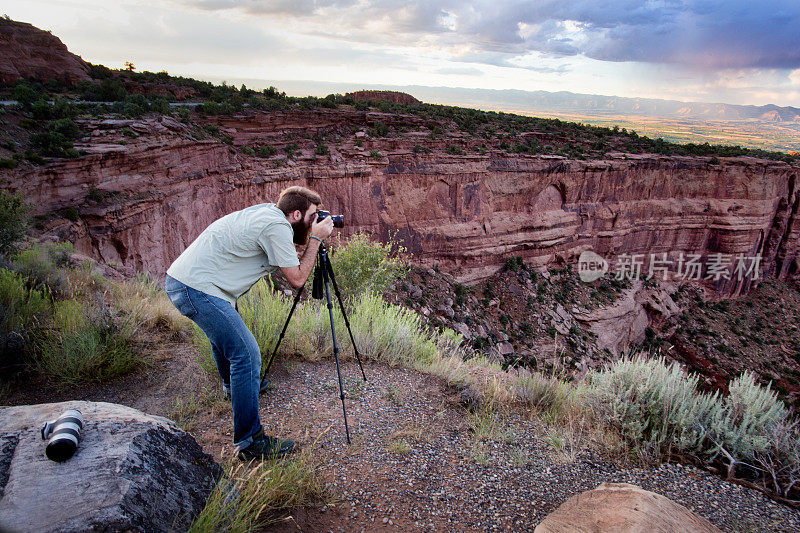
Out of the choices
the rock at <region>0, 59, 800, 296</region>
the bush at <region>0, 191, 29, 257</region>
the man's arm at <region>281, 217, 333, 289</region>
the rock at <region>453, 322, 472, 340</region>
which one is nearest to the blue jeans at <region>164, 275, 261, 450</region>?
the man's arm at <region>281, 217, 333, 289</region>

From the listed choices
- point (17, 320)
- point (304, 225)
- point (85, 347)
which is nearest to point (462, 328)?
point (85, 347)

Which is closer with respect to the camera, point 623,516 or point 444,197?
point 623,516

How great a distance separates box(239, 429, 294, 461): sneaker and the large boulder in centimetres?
66

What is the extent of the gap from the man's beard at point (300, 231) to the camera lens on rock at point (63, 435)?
1.64m

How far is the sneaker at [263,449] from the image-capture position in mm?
2754

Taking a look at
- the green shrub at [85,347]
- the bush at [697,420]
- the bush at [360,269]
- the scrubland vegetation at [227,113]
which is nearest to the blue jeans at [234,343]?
the green shrub at [85,347]

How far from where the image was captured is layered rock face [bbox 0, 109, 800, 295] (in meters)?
10.1

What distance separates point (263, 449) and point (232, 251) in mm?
1347

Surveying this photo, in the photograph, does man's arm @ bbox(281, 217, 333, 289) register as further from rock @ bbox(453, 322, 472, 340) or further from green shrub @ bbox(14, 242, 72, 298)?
rock @ bbox(453, 322, 472, 340)

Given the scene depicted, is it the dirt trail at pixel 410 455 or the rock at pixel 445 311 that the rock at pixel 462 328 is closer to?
the rock at pixel 445 311

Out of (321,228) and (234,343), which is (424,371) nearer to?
(321,228)

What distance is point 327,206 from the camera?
1662 cm

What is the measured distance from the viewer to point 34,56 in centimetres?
1633

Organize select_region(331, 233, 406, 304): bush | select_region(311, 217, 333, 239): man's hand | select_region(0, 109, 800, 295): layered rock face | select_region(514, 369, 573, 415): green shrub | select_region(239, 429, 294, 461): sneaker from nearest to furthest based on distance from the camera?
1. select_region(239, 429, 294, 461): sneaker
2. select_region(311, 217, 333, 239): man's hand
3. select_region(514, 369, 573, 415): green shrub
4. select_region(331, 233, 406, 304): bush
5. select_region(0, 109, 800, 295): layered rock face
